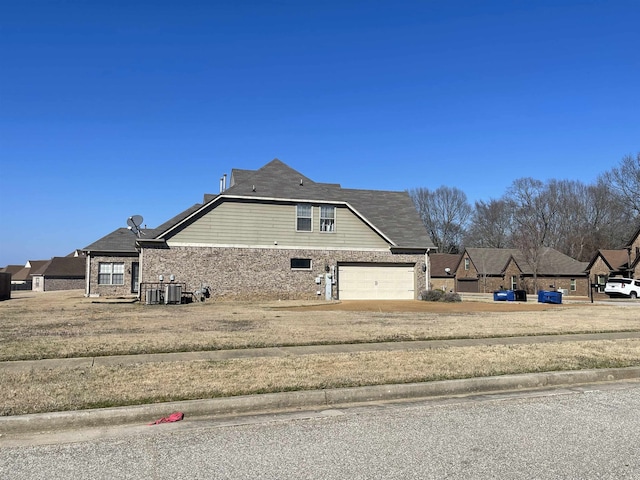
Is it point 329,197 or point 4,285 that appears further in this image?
point 4,285

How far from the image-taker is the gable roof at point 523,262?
183 ft

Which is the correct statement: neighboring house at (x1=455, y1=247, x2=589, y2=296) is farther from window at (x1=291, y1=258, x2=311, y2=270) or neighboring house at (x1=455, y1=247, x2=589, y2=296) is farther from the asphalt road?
the asphalt road

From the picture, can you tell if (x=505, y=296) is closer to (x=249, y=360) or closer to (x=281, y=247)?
(x=281, y=247)

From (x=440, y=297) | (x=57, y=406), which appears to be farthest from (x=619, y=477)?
(x=440, y=297)

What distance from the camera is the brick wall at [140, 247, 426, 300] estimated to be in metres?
25.0

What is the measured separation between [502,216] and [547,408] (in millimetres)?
77569

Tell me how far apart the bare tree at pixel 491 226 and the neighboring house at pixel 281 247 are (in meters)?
53.4

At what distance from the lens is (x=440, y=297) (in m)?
27.0

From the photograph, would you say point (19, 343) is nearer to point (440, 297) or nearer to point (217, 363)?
point (217, 363)

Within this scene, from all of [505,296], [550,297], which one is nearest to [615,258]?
[505,296]

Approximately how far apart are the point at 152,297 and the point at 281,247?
707cm

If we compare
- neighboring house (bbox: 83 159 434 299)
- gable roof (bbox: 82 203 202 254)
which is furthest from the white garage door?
gable roof (bbox: 82 203 202 254)

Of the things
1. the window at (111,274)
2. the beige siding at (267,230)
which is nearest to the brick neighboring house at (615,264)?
the beige siding at (267,230)

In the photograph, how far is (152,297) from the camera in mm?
23375
